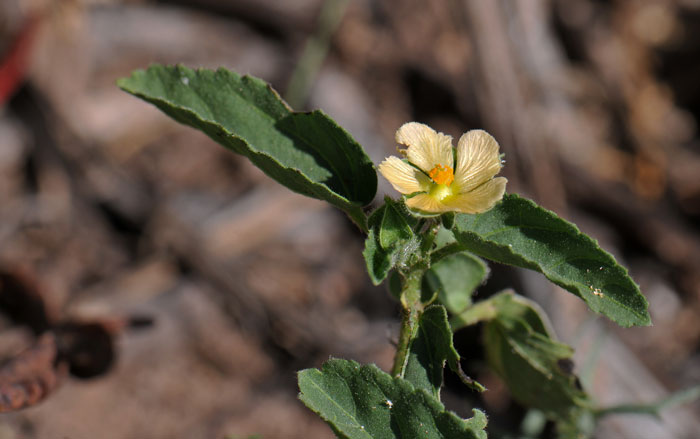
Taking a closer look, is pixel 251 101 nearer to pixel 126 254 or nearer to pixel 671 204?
pixel 126 254

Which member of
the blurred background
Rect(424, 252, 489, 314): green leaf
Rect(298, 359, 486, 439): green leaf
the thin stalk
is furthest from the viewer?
the thin stalk

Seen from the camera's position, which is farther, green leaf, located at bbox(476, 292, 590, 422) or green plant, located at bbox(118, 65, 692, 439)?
green leaf, located at bbox(476, 292, 590, 422)

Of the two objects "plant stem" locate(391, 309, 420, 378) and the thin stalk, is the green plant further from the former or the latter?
the thin stalk

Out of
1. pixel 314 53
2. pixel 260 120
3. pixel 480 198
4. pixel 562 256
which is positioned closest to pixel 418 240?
pixel 480 198

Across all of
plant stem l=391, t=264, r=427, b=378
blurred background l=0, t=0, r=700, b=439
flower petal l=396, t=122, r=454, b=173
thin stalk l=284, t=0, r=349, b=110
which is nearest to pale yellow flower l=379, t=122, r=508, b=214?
flower petal l=396, t=122, r=454, b=173

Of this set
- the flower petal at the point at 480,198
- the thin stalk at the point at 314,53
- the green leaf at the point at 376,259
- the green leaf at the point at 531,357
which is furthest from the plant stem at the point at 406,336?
the thin stalk at the point at 314,53

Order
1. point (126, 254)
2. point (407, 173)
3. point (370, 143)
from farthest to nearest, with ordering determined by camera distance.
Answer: point (370, 143), point (126, 254), point (407, 173)

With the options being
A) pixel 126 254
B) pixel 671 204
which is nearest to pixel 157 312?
pixel 126 254

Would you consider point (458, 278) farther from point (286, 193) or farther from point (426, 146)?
point (286, 193)
